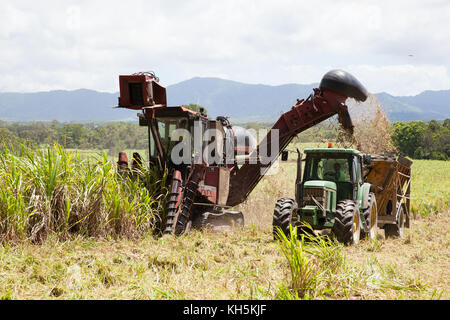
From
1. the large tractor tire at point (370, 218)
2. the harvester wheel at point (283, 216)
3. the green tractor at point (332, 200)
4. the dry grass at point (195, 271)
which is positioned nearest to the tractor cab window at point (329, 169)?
the green tractor at point (332, 200)

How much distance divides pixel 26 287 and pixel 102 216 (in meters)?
2.53

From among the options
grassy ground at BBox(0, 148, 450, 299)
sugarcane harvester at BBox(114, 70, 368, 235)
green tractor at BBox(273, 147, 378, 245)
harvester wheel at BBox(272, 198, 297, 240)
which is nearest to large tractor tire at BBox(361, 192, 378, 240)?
green tractor at BBox(273, 147, 378, 245)

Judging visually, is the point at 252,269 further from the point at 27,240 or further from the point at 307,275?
the point at 27,240

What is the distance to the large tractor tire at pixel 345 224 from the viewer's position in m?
7.70

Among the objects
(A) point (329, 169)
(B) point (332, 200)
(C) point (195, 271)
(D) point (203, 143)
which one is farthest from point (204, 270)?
(D) point (203, 143)

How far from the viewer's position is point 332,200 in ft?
27.9

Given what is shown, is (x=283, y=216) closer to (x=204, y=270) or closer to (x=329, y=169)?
(x=329, y=169)

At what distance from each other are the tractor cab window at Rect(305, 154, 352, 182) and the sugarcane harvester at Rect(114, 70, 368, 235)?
1.61 metres

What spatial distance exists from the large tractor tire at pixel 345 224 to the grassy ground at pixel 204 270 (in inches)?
8.5

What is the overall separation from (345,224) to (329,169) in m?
1.59

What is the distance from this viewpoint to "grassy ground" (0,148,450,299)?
489 centimetres

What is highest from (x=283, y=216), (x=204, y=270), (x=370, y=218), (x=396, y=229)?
(x=283, y=216)

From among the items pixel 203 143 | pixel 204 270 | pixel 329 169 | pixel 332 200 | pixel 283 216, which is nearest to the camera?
pixel 204 270

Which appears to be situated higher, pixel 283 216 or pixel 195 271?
pixel 283 216
